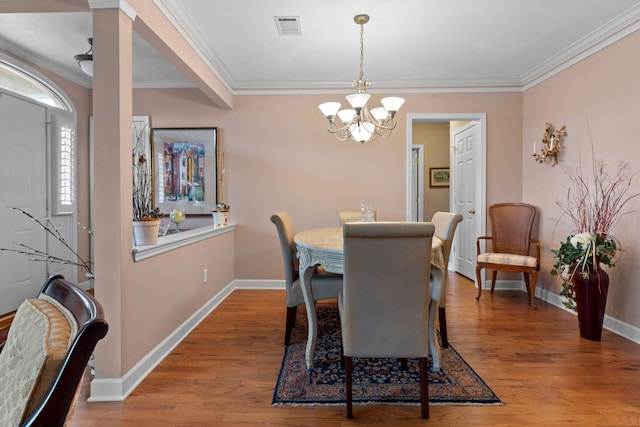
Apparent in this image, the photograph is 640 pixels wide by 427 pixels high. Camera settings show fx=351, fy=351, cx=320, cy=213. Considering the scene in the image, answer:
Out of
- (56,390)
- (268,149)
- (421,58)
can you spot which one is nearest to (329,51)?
(421,58)

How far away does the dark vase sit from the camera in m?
2.72

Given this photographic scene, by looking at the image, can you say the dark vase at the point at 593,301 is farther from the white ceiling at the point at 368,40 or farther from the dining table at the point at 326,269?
the white ceiling at the point at 368,40

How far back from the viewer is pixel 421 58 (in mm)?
3529

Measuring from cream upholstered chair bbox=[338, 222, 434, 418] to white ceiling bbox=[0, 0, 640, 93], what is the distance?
1.85m

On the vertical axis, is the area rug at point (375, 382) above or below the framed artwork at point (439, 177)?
below

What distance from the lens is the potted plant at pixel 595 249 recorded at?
2.72 meters

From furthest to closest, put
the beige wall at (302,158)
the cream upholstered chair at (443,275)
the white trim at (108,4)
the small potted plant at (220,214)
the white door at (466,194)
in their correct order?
1. the white door at (466,194)
2. the beige wall at (302,158)
3. the small potted plant at (220,214)
4. the cream upholstered chair at (443,275)
5. the white trim at (108,4)

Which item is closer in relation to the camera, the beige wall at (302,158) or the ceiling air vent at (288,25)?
the ceiling air vent at (288,25)

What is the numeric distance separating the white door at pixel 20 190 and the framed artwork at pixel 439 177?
216 inches

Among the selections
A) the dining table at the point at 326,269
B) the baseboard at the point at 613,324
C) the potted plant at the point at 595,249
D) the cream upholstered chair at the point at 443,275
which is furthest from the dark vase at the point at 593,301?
the dining table at the point at 326,269

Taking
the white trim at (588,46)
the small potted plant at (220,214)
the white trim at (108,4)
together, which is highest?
the white trim at (588,46)

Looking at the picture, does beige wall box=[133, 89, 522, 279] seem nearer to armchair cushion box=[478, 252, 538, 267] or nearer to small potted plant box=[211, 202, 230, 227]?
small potted plant box=[211, 202, 230, 227]

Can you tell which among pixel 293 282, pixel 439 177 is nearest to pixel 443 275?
pixel 293 282

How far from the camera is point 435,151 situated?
243 inches
